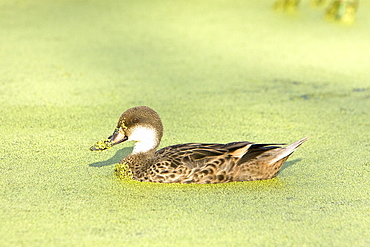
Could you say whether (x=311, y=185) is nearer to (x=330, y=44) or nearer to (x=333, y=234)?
(x=333, y=234)

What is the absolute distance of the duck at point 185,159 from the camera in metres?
3.00

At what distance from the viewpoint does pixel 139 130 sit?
3123mm

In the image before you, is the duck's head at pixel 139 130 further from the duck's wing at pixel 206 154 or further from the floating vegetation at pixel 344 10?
the floating vegetation at pixel 344 10

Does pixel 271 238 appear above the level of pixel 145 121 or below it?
below

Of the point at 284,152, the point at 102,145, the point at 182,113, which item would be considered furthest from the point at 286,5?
the point at 102,145

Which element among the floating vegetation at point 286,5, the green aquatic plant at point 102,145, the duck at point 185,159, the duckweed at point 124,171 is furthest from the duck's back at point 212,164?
the floating vegetation at point 286,5

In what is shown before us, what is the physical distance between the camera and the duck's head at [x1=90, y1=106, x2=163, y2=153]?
3.11 metres

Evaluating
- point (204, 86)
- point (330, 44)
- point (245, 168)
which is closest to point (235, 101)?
point (204, 86)

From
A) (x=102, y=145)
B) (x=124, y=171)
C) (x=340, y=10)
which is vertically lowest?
(x=124, y=171)

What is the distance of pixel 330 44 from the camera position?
5.90 metres

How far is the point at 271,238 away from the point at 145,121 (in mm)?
994

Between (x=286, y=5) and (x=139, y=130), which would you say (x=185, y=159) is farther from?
(x=286, y=5)

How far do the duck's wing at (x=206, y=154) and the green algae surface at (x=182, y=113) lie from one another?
13 cm

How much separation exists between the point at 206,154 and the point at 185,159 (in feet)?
0.37
